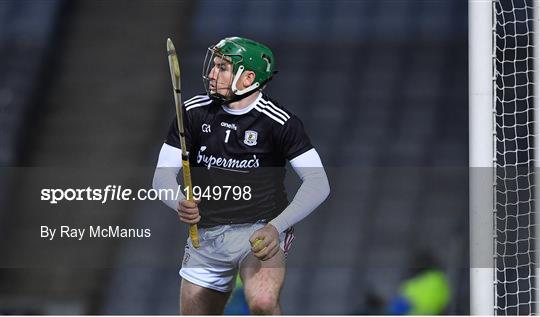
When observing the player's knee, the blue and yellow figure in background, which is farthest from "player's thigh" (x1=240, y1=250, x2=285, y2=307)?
the blue and yellow figure in background

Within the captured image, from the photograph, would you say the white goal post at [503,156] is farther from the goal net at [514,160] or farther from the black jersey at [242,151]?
the black jersey at [242,151]

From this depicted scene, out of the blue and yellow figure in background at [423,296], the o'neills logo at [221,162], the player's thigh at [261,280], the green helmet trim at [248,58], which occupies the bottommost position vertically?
the blue and yellow figure in background at [423,296]

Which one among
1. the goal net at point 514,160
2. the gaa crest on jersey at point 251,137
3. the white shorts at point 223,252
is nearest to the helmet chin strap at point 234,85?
the gaa crest on jersey at point 251,137

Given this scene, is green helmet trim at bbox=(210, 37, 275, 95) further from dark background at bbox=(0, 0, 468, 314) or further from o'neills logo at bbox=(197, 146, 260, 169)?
o'neills logo at bbox=(197, 146, 260, 169)

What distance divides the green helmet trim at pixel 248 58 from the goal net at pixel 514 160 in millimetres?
751

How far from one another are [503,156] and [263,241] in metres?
0.84

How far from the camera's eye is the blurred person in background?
4219 millimetres

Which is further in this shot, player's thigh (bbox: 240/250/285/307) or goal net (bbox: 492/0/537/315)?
goal net (bbox: 492/0/537/315)

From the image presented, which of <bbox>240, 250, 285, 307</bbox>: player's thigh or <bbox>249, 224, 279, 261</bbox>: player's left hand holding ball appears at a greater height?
<bbox>249, 224, 279, 261</bbox>: player's left hand holding ball

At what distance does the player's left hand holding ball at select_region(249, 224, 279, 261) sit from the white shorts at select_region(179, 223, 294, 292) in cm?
2

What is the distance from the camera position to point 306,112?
14.2 ft

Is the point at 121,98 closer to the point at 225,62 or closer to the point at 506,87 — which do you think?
the point at 225,62

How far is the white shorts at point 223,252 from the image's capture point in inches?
167

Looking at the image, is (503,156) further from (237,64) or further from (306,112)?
(237,64)
